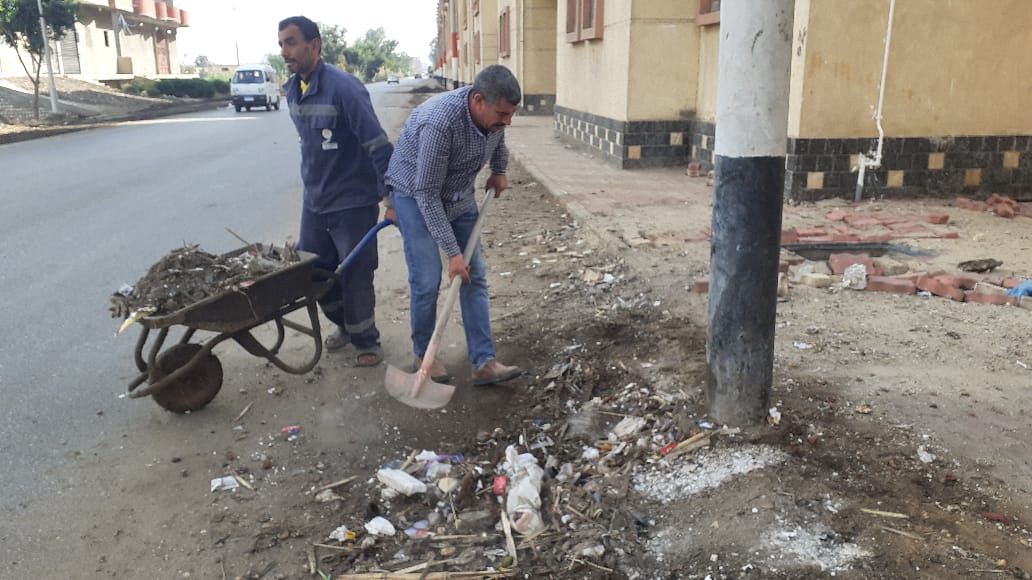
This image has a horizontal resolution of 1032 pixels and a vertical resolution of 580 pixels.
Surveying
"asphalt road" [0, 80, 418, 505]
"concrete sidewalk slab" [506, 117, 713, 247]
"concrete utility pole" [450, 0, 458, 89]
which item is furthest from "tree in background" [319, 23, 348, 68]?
"concrete sidewalk slab" [506, 117, 713, 247]

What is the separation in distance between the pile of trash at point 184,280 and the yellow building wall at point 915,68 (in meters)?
5.80

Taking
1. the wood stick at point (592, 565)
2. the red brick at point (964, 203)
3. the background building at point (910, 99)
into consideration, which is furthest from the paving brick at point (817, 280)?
the red brick at point (964, 203)

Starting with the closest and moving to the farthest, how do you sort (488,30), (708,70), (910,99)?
(910,99) → (708,70) → (488,30)

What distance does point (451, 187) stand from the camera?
4039mm

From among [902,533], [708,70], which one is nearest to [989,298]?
[902,533]

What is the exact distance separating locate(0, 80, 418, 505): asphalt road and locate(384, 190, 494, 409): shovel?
124cm

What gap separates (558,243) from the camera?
7344 millimetres

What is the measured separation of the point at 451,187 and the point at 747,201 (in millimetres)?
1558

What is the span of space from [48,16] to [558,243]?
25213mm

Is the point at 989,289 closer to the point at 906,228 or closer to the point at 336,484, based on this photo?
the point at 906,228

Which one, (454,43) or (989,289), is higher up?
(454,43)

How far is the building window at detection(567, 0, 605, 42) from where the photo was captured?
12.1 m

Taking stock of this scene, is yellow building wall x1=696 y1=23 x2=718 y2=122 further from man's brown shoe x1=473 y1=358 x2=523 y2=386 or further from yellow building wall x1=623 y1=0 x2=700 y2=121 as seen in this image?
man's brown shoe x1=473 y1=358 x2=523 y2=386

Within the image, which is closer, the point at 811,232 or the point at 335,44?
the point at 811,232
